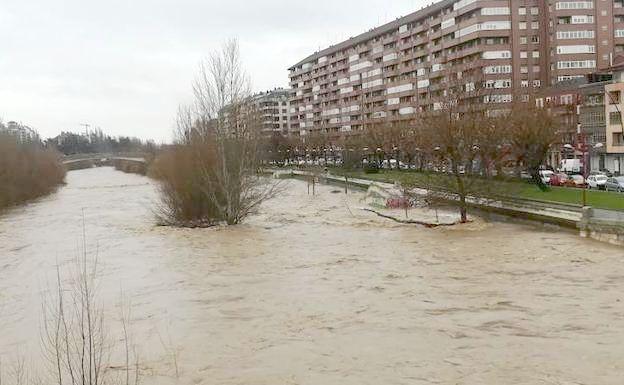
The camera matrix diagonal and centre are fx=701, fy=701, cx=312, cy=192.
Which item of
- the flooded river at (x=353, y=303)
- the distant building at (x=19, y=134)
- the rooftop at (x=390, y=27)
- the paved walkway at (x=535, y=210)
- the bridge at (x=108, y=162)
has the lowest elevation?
the flooded river at (x=353, y=303)

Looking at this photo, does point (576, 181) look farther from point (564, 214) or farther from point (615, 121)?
point (564, 214)

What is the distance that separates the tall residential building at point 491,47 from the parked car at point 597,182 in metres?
15.0

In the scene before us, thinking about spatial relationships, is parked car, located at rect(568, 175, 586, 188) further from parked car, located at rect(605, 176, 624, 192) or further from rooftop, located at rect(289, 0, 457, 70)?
rooftop, located at rect(289, 0, 457, 70)

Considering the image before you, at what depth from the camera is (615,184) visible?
1505 inches

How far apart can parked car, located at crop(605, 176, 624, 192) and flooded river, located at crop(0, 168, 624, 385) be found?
11269 mm

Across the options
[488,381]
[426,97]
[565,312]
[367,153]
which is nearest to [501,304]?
[565,312]

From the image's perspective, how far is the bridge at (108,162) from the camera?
105312 millimetres


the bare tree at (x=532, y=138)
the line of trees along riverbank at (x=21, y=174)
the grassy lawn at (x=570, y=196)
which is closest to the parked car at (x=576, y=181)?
the grassy lawn at (x=570, y=196)

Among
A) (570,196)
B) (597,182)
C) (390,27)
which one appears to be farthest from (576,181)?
(390,27)

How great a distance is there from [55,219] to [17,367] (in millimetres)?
29375

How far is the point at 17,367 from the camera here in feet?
37.3

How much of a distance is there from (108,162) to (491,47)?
311 ft

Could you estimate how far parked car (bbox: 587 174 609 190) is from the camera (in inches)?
1601

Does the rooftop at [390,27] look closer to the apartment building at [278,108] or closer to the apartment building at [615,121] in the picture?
the apartment building at [615,121]
